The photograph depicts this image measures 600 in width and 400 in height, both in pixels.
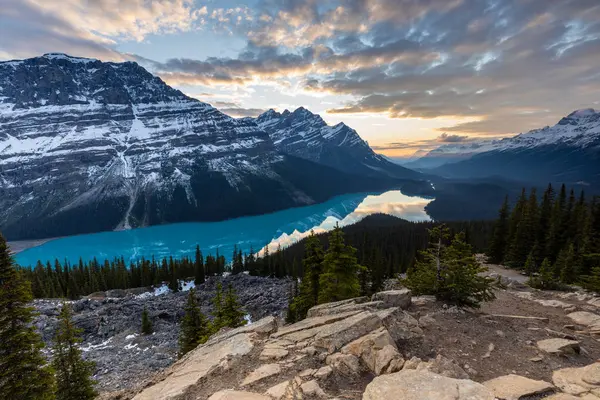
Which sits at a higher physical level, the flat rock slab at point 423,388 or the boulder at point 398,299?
the flat rock slab at point 423,388

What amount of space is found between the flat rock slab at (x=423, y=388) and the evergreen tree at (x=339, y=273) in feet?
51.7

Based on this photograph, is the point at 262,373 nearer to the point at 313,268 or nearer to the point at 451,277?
the point at 451,277

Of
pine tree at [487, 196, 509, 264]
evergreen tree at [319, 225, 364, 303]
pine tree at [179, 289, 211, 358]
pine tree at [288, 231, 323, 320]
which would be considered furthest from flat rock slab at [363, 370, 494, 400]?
pine tree at [487, 196, 509, 264]

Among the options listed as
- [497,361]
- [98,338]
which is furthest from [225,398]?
[98,338]

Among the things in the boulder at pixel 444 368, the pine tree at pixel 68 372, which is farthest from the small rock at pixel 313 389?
the pine tree at pixel 68 372

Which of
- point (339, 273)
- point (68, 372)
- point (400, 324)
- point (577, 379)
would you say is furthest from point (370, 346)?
point (68, 372)

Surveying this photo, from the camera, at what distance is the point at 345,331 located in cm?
1027

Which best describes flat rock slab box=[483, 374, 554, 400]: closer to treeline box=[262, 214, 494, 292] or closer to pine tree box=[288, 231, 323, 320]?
pine tree box=[288, 231, 323, 320]

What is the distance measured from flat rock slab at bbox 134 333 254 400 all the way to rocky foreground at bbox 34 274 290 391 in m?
25.8

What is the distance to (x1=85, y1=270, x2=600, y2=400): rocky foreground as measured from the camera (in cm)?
725

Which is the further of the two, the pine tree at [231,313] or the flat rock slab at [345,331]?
the pine tree at [231,313]

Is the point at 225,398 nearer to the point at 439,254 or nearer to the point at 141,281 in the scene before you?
the point at 439,254

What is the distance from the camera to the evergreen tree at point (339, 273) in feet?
76.6

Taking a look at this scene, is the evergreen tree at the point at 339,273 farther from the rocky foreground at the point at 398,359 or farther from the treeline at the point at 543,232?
the treeline at the point at 543,232
